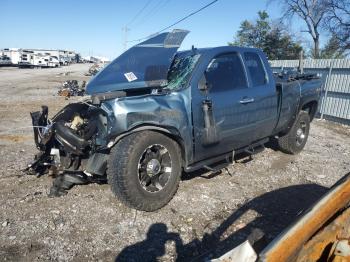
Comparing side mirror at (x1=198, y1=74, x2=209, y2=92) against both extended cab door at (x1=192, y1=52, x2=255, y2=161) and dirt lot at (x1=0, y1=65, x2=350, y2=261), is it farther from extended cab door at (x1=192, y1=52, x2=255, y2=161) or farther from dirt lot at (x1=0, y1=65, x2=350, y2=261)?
dirt lot at (x1=0, y1=65, x2=350, y2=261)

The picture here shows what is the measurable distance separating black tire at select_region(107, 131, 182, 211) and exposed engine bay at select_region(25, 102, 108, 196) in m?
0.24

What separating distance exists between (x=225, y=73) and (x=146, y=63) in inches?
44.3

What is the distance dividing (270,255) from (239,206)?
3199mm

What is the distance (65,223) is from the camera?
4.02 m

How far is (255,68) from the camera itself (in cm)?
565

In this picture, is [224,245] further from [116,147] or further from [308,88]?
[308,88]

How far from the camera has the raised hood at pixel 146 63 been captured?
489 centimetres

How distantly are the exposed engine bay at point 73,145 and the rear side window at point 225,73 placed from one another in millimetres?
1622

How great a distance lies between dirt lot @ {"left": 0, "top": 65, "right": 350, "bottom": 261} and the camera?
11.5ft

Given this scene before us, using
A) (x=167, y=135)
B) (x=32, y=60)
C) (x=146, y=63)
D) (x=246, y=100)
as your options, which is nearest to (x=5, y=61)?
(x=32, y=60)

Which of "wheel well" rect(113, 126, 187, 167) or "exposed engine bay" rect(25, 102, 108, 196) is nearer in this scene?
"wheel well" rect(113, 126, 187, 167)

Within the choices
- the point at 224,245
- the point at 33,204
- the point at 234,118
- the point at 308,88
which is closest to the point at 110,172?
the point at 33,204

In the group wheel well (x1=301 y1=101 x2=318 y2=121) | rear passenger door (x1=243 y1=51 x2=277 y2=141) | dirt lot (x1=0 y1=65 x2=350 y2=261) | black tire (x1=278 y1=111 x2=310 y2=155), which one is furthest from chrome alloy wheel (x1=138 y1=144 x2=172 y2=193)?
wheel well (x1=301 y1=101 x2=318 y2=121)

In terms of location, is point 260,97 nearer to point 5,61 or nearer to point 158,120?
point 158,120
